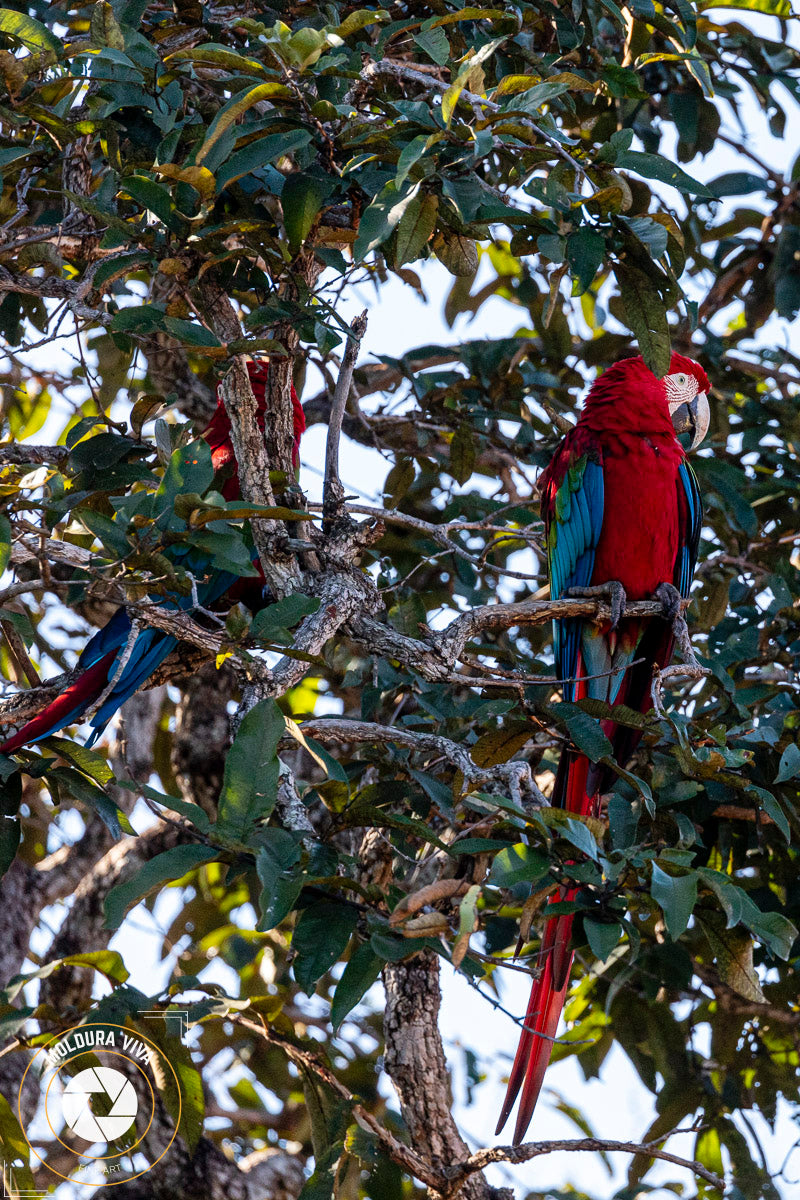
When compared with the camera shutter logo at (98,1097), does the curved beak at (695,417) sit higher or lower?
higher

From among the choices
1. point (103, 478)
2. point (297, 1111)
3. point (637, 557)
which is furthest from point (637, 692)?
point (297, 1111)

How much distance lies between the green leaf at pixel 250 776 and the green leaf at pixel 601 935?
436 mm

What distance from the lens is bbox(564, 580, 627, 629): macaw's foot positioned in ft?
7.78

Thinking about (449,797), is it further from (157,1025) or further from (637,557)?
(637,557)

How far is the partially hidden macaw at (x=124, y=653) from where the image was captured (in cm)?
196

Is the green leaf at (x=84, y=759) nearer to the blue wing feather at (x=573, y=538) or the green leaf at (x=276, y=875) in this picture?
the green leaf at (x=276, y=875)

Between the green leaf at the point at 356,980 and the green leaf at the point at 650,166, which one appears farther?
the green leaf at the point at 650,166

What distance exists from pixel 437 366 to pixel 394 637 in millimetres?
1451

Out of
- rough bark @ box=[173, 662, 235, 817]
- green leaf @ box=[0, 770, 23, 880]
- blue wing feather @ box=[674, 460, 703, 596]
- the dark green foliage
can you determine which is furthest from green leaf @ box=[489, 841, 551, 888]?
rough bark @ box=[173, 662, 235, 817]

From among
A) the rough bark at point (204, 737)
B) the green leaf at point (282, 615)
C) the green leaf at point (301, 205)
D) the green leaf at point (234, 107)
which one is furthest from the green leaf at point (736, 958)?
the rough bark at point (204, 737)

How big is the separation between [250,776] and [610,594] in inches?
51.5

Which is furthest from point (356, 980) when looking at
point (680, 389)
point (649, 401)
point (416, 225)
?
point (680, 389)

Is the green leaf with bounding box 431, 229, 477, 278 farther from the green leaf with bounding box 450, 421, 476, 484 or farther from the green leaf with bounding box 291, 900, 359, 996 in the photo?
the green leaf with bounding box 291, 900, 359, 996

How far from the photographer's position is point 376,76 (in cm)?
196
